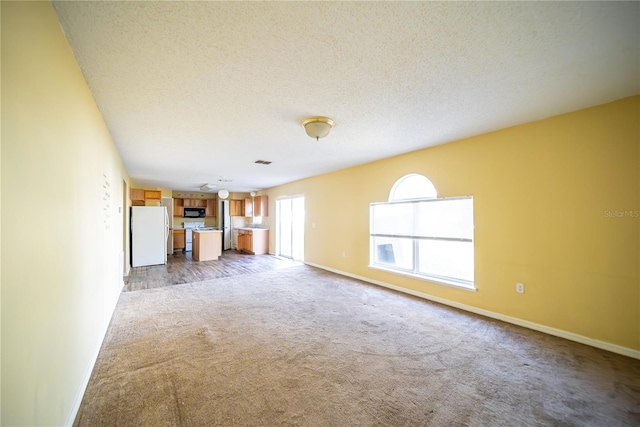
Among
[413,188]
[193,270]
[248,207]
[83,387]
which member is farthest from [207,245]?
[413,188]

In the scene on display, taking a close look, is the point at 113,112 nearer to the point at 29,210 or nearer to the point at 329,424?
the point at 29,210

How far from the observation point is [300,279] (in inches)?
204

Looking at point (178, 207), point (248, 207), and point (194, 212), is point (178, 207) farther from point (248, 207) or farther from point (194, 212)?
point (248, 207)

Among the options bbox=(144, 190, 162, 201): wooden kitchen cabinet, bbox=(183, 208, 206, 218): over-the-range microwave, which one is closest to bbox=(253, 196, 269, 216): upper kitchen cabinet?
bbox=(183, 208, 206, 218): over-the-range microwave

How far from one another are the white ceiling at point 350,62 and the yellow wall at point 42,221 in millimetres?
359

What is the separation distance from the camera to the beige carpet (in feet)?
5.45

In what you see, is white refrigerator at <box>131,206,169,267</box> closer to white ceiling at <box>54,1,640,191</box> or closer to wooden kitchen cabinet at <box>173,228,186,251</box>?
wooden kitchen cabinet at <box>173,228,186,251</box>

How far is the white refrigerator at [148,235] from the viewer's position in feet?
20.5

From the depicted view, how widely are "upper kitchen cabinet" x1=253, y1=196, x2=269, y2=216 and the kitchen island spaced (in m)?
1.85

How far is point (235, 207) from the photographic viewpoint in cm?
1003

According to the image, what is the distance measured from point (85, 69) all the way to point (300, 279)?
4.33 m

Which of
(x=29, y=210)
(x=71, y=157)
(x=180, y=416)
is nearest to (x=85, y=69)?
(x=71, y=157)

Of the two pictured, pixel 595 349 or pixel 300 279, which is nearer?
pixel 595 349

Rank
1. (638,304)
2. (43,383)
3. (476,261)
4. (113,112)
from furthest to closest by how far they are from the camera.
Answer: (476,261)
(113,112)
(638,304)
(43,383)
